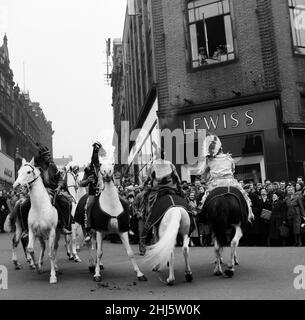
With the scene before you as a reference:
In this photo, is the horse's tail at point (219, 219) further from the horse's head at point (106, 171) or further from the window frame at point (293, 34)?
the window frame at point (293, 34)

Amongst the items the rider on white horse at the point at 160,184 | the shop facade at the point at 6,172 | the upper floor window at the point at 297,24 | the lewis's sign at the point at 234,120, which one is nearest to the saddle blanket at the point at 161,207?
the rider on white horse at the point at 160,184

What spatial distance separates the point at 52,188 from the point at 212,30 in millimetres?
13681

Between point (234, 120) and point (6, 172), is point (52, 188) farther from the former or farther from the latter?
point (6, 172)

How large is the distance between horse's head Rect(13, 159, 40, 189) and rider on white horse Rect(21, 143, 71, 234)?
62cm

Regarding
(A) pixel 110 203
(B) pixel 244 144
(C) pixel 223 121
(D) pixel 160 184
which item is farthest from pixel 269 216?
(C) pixel 223 121

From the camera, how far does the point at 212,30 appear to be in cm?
2100

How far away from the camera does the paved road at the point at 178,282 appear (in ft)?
23.8

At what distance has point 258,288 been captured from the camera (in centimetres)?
750

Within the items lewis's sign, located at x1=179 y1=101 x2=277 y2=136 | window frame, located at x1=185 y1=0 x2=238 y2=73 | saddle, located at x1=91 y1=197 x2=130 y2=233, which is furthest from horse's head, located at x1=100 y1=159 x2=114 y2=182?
window frame, located at x1=185 y1=0 x2=238 y2=73

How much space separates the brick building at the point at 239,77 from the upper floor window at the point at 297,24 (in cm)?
4

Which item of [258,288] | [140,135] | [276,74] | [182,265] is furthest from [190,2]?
[258,288]

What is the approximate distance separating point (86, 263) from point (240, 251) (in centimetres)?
409

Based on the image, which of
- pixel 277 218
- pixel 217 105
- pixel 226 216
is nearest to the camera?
pixel 226 216
